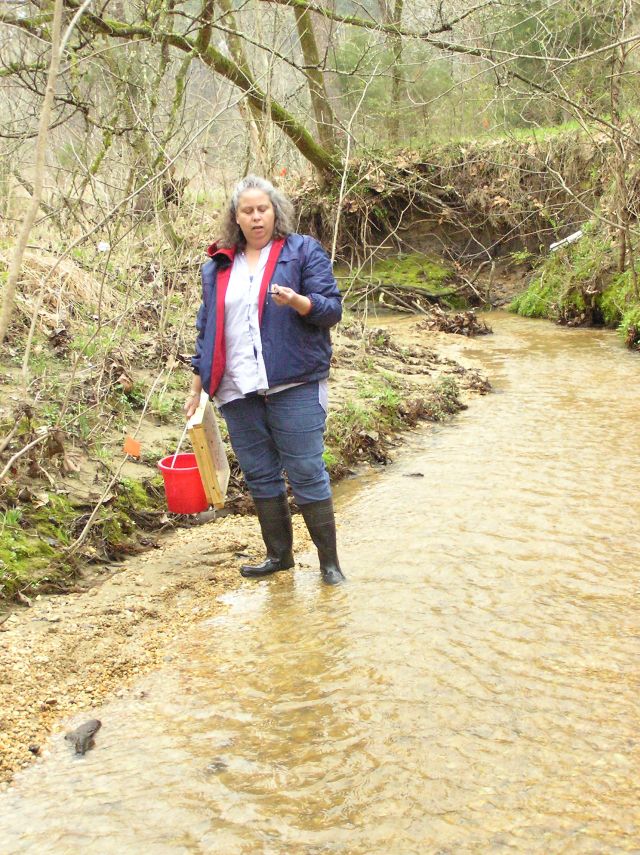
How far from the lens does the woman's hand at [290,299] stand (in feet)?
11.0

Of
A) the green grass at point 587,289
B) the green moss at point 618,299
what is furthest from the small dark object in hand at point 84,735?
the green moss at point 618,299

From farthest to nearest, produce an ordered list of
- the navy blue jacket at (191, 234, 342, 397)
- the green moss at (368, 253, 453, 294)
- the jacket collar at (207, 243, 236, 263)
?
the green moss at (368, 253, 453, 294), the jacket collar at (207, 243, 236, 263), the navy blue jacket at (191, 234, 342, 397)

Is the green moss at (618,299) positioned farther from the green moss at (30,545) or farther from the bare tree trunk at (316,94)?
the green moss at (30,545)

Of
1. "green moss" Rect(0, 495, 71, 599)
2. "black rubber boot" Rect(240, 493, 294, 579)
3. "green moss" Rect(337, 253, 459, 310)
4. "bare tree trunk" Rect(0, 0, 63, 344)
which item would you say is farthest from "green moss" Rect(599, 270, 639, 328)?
"bare tree trunk" Rect(0, 0, 63, 344)

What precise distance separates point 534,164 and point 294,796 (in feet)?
45.3

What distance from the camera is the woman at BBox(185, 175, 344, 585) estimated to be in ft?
11.8

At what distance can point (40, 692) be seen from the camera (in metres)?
3.05

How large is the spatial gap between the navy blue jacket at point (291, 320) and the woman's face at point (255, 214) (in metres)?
0.12

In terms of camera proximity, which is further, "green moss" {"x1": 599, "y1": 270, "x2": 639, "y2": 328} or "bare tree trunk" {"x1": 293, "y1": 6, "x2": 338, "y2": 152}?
"bare tree trunk" {"x1": 293, "y1": 6, "x2": 338, "y2": 152}

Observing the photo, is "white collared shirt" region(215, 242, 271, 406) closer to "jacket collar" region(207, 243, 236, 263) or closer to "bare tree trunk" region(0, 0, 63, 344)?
"jacket collar" region(207, 243, 236, 263)

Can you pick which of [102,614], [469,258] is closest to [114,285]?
[102,614]

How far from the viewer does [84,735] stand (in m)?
2.74

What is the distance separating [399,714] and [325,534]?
4.38 feet

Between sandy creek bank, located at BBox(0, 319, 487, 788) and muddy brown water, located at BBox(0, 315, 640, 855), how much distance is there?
0.43 ft
